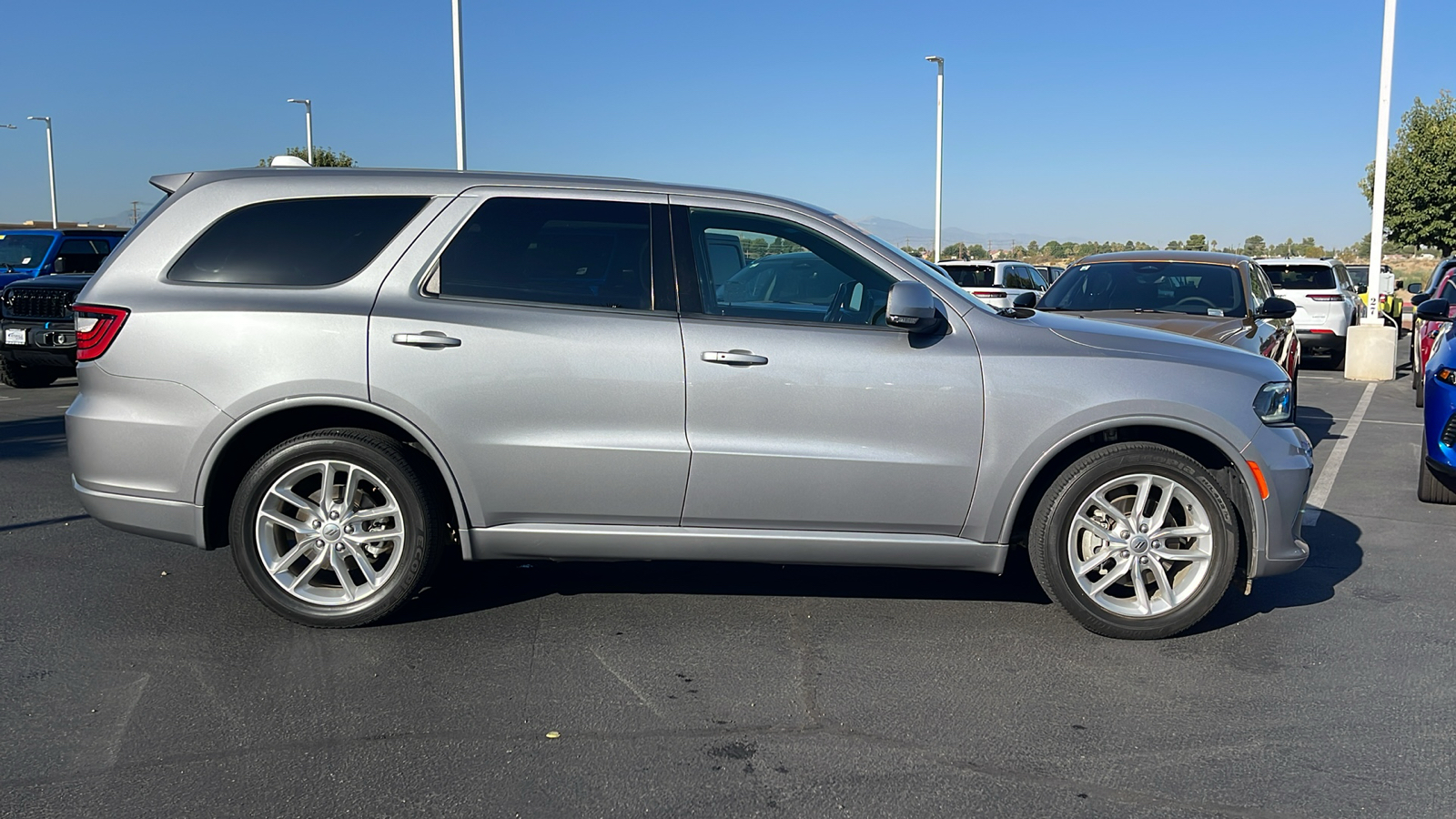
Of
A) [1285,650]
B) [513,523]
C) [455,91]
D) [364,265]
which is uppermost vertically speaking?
[455,91]

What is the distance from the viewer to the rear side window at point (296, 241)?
469 centimetres

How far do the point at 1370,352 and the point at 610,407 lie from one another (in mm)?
14719

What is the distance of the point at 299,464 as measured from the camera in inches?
182

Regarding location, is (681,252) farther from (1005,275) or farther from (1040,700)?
(1005,275)

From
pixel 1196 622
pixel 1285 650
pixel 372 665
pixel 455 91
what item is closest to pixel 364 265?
pixel 372 665

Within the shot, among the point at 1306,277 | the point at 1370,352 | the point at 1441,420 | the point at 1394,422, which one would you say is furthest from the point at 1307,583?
the point at 1306,277

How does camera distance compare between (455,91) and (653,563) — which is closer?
(653,563)

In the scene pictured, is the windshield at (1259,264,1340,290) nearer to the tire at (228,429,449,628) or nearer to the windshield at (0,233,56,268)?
the tire at (228,429,449,628)

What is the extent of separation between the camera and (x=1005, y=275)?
72.4ft

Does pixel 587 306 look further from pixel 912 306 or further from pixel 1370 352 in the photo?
pixel 1370 352

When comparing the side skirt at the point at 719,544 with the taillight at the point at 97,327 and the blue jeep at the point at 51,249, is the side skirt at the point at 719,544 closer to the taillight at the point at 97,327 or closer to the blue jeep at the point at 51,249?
the taillight at the point at 97,327

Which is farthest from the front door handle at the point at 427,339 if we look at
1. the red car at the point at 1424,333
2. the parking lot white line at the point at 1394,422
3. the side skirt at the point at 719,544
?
the parking lot white line at the point at 1394,422

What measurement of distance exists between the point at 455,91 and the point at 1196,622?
16.3m

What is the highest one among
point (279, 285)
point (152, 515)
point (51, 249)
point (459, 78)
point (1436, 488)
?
point (459, 78)
